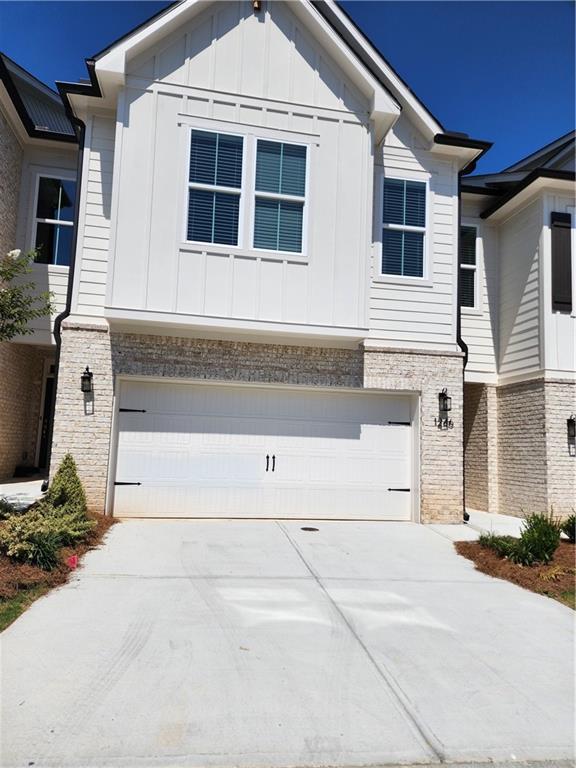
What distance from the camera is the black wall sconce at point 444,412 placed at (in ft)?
32.1

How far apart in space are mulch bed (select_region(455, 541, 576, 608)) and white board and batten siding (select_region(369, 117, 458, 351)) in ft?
13.1

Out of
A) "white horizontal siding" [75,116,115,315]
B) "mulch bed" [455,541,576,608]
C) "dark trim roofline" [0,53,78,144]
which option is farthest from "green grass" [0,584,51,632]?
"dark trim roofline" [0,53,78,144]

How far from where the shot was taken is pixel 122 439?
902cm

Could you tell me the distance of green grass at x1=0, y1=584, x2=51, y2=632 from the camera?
180 inches

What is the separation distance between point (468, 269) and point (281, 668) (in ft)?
32.1

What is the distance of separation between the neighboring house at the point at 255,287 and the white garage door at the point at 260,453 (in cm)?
4

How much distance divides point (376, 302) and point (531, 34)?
480 cm

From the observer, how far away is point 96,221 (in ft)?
30.0

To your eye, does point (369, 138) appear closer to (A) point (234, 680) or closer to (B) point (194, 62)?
(B) point (194, 62)

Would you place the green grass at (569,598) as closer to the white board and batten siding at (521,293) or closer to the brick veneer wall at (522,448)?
the brick veneer wall at (522,448)

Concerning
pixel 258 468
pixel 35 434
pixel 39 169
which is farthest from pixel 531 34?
pixel 35 434

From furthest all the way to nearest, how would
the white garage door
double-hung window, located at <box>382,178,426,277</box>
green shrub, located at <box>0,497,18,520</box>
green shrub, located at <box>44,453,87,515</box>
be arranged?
double-hung window, located at <box>382,178,426,277</box>, the white garage door, green shrub, located at <box>44,453,87,515</box>, green shrub, located at <box>0,497,18,520</box>

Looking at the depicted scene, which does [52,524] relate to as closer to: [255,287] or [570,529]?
[255,287]

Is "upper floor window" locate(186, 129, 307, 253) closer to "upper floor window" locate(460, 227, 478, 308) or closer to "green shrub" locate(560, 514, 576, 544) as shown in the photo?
"upper floor window" locate(460, 227, 478, 308)
